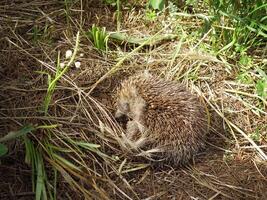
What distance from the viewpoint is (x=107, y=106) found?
2834 millimetres

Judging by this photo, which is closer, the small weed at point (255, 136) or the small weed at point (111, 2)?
the small weed at point (255, 136)

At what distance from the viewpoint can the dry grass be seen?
2.52 meters

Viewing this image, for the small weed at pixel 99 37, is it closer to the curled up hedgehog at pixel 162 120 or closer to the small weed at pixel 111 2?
the small weed at pixel 111 2

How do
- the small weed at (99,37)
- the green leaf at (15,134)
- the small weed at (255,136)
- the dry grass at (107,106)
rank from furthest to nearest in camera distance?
1. the small weed at (99,37)
2. the small weed at (255,136)
3. the dry grass at (107,106)
4. the green leaf at (15,134)

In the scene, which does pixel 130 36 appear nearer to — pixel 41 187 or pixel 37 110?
pixel 37 110

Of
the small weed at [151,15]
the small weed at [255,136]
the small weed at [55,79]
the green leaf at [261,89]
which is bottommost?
the small weed at [255,136]

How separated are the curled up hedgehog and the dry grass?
9cm

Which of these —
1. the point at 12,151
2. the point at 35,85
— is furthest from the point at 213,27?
the point at 12,151

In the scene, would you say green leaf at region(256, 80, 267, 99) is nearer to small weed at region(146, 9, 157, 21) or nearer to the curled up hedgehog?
the curled up hedgehog

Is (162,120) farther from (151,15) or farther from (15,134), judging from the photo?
Result: (151,15)

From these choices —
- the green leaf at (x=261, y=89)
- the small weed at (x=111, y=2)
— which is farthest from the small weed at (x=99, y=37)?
the green leaf at (x=261, y=89)

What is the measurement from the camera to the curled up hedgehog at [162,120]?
2643mm

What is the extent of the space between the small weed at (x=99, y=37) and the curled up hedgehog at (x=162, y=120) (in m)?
0.45

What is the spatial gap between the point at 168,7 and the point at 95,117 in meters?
1.10
